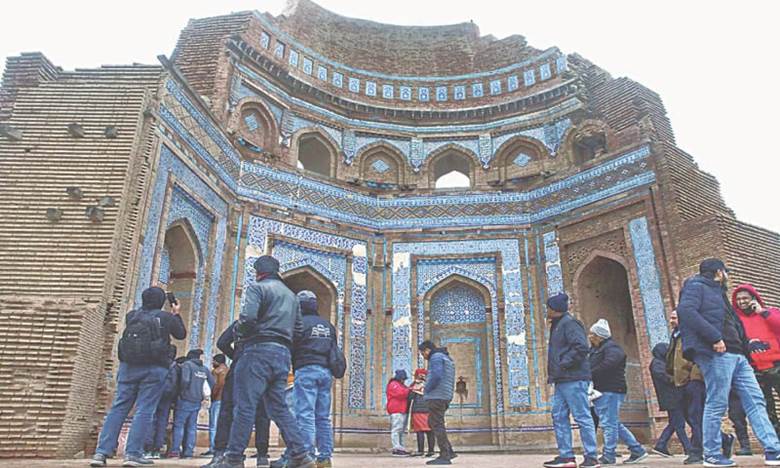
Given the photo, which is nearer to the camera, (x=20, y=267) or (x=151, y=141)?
(x=20, y=267)

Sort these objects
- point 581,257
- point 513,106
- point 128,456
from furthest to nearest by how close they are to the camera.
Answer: point 513,106, point 581,257, point 128,456

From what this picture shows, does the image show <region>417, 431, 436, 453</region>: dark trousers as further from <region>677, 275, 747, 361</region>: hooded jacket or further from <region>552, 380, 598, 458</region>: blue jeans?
<region>677, 275, 747, 361</region>: hooded jacket

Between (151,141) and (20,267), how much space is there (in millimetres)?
2854

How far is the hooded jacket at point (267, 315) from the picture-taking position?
15.2ft

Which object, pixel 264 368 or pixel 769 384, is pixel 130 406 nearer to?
pixel 264 368

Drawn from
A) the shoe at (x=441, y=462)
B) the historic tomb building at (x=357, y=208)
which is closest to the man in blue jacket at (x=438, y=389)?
the shoe at (x=441, y=462)

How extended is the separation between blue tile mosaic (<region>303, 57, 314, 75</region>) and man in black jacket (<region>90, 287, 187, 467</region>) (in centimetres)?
1301

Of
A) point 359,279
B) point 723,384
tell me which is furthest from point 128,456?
point 359,279

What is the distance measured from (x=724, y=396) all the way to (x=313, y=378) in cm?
336

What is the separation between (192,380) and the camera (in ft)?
26.3

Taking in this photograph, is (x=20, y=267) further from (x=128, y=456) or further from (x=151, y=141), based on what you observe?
(x=128, y=456)

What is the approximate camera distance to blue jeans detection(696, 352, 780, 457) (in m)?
4.85

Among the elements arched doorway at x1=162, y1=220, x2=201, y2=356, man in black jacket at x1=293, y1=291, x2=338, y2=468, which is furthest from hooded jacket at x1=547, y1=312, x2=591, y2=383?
arched doorway at x1=162, y1=220, x2=201, y2=356

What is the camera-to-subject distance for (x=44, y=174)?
9.16 meters
